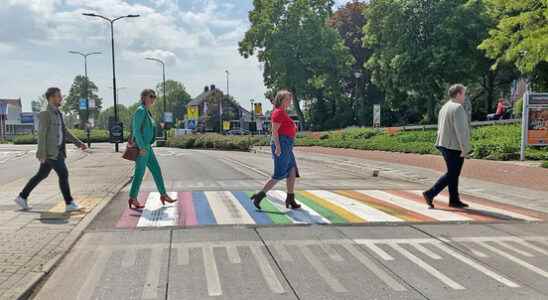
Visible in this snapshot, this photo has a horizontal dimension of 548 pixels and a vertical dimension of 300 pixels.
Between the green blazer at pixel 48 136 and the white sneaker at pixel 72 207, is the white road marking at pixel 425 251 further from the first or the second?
the green blazer at pixel 48 136

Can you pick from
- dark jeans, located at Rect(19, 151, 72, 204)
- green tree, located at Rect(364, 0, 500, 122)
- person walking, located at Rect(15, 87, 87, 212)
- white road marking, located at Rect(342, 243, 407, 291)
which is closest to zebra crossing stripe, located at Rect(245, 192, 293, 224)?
white road marking, located at Rect(342, 243, 407, 291)

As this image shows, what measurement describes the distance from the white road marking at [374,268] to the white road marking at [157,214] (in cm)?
239

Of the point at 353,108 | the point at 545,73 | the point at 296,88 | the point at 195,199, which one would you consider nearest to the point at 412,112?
the point at 353,108

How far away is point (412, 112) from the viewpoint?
1967 inches

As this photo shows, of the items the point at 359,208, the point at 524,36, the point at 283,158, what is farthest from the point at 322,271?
the point at 524,36

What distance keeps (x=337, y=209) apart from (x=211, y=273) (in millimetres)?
3476

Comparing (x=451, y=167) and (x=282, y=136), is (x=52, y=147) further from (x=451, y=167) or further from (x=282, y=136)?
(x=451, y=167)

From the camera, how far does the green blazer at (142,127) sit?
734 centimetres

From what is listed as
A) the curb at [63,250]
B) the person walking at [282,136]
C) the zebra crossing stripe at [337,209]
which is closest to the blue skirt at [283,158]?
the person walking at [282,136]

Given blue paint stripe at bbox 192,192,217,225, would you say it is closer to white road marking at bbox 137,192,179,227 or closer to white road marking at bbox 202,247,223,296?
white road marking at bbox 137,192,179,227

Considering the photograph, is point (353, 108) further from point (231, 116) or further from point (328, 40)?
point (231, 116)

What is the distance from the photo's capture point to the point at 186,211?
744cm

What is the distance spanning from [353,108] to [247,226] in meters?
51.3

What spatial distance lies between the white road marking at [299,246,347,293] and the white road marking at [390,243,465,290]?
89 centimetres
